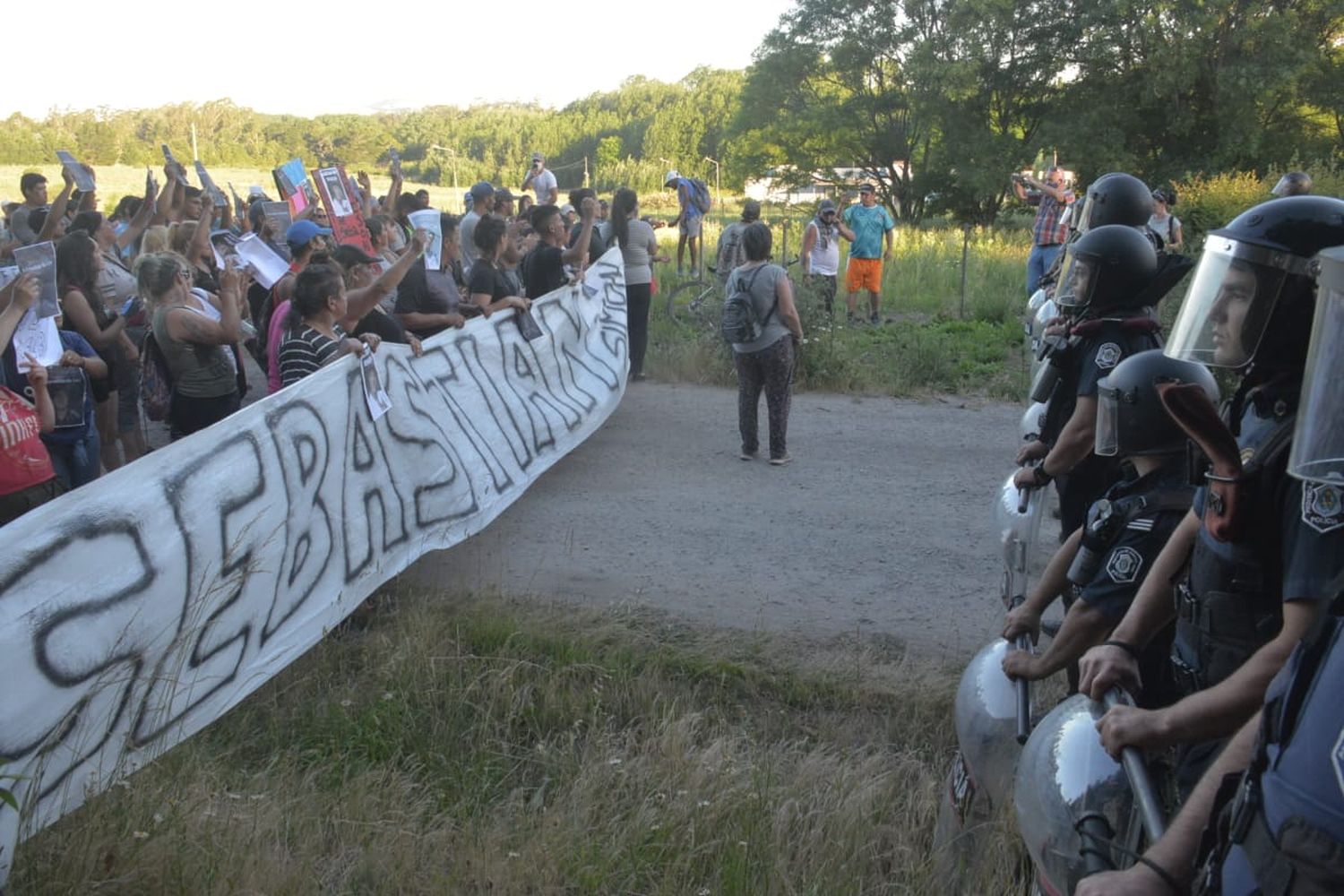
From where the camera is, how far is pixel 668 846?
352 cm

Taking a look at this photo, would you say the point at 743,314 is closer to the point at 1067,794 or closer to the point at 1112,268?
the point at 1112,268

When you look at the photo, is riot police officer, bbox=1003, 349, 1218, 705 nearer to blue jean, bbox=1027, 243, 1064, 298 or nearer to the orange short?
blue jean, bbox=1027, 243, 1064, 298

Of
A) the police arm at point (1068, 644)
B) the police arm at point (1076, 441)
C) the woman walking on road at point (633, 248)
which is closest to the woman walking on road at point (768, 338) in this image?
the woman walking on road at point (633, 248)

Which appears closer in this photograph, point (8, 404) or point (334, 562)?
point (8, 404)

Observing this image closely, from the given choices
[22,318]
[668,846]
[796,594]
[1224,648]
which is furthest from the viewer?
[796,594]

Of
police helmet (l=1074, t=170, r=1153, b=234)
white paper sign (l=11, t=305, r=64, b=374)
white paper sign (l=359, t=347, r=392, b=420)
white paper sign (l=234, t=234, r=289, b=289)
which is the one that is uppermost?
police helmet (l=1074, t=170, r=1153, b=234)

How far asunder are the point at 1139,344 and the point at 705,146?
193 ft

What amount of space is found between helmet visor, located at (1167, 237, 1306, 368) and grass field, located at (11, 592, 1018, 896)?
Answer: 166 centimetres

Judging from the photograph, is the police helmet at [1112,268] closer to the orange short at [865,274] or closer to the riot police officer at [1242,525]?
the riot police officer at [1242,525]

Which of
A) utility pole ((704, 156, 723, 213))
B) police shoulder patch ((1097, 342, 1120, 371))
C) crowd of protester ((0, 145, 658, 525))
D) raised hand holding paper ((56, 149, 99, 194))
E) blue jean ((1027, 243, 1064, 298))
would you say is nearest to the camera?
police shoulder patch ((1097, 342, 1120, 371))

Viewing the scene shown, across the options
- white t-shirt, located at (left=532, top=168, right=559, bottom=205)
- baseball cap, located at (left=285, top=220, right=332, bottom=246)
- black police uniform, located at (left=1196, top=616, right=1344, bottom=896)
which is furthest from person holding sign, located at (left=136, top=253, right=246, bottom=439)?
white t-shirt, located at (left=532, top=168, right=559, bottom=205)

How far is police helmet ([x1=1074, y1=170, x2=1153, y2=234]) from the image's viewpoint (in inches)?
233

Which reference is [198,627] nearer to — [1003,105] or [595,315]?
[595,315]

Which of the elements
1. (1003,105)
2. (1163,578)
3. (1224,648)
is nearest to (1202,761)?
(1224,648)
